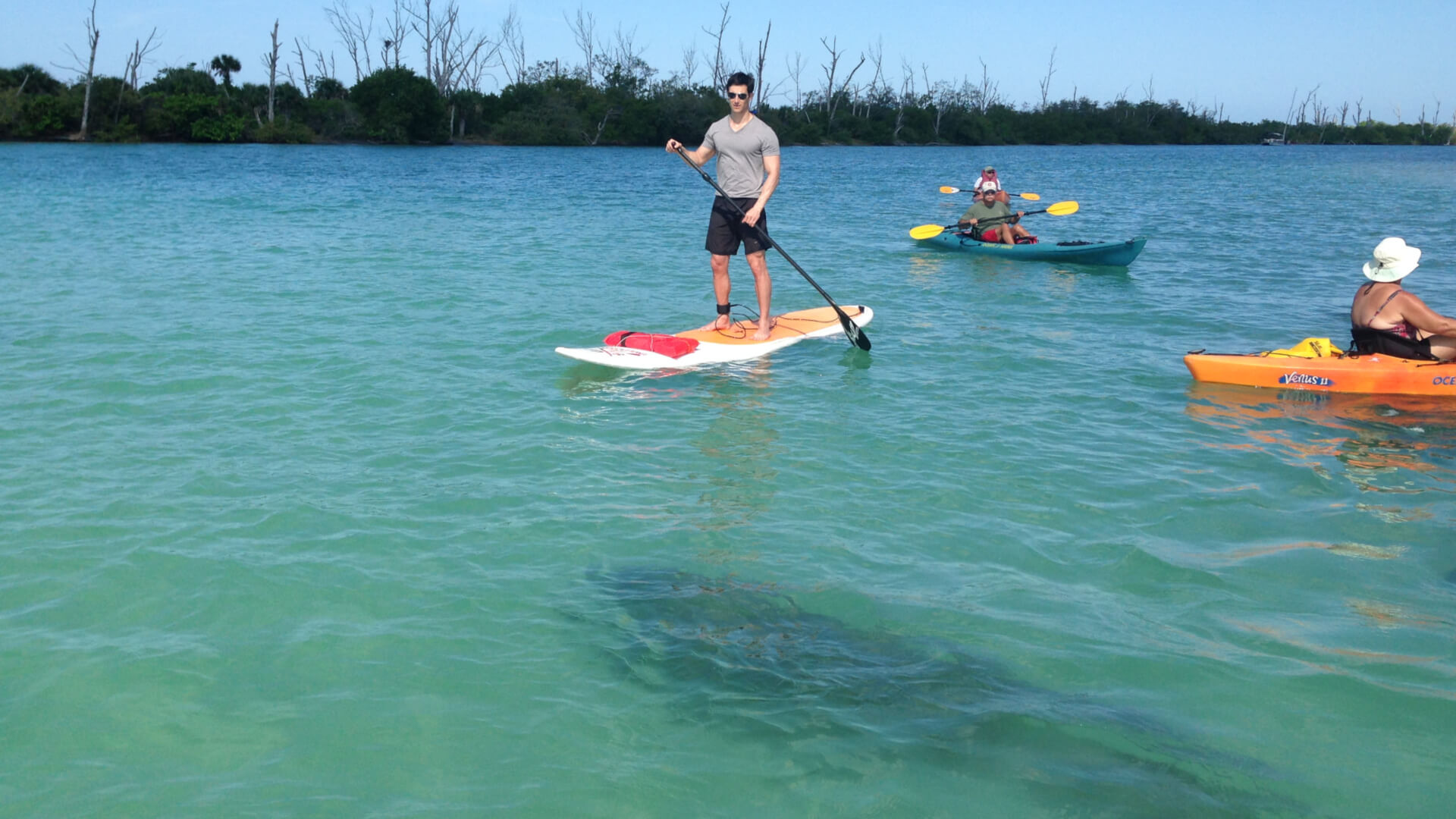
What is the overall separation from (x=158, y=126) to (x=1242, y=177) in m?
54.9

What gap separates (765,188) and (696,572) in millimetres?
4182

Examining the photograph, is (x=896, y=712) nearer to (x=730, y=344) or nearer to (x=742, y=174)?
(x=730, y=344)

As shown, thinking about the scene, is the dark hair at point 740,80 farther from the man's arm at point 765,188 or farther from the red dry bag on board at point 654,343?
the red dry bag on board at point 654,343

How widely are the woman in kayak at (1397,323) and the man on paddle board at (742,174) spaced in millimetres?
4574

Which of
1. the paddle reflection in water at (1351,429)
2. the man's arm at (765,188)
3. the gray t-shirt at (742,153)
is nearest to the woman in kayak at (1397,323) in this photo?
the paddle reflection in water at (1351,429)

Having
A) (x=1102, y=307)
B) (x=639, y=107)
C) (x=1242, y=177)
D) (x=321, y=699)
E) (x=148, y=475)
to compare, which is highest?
(x=639, y=107)

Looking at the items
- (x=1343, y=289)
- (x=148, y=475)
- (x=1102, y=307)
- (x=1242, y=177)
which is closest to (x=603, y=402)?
(x=148, y=475)

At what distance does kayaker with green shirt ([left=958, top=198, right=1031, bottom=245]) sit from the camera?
1568 centimetres

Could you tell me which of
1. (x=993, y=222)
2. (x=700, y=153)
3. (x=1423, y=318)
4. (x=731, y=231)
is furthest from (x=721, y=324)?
(x=993, y=222)

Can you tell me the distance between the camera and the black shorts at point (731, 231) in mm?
8398

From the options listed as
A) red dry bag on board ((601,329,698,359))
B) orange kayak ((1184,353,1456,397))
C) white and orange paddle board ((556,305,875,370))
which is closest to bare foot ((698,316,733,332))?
white and orange paddle board ((556,305,875,370))

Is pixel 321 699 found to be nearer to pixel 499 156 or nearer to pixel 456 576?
pixel 456 576

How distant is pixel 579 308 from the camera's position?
36.9 feet

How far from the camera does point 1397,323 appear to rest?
8016 millimetres
